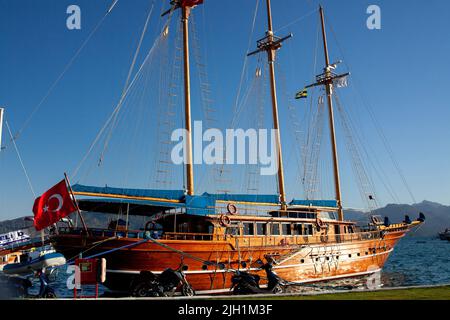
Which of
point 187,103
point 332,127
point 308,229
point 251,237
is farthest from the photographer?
point 332,127

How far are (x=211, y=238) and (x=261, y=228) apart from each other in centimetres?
467

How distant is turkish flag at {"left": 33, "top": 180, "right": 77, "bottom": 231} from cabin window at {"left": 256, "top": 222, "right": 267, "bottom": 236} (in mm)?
12811

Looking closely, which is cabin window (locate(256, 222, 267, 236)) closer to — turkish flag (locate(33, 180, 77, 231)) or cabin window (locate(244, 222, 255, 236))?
cabin window (locate(244, 222, 255, 236))

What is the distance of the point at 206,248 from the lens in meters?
22.4

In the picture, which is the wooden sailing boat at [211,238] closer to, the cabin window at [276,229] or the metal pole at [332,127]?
the cabin window at [276,229]

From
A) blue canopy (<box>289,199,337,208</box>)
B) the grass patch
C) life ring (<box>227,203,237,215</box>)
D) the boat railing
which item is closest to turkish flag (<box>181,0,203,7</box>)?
life ring (<box>227,203,237,215</box>)

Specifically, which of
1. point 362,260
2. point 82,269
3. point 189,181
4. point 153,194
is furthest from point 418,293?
point 362,260

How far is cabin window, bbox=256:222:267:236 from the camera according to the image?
26136 mm

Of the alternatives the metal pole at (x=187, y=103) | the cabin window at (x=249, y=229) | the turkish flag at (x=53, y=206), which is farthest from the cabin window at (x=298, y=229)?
the turkish flag at (x=53, y=206)

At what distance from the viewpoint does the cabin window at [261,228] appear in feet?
85.7

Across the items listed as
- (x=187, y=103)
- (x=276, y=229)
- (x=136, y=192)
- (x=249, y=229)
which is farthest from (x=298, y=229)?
(x=136, y=192)

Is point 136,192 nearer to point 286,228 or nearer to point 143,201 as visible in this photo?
point 143,201

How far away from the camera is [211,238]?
23.2 meters
